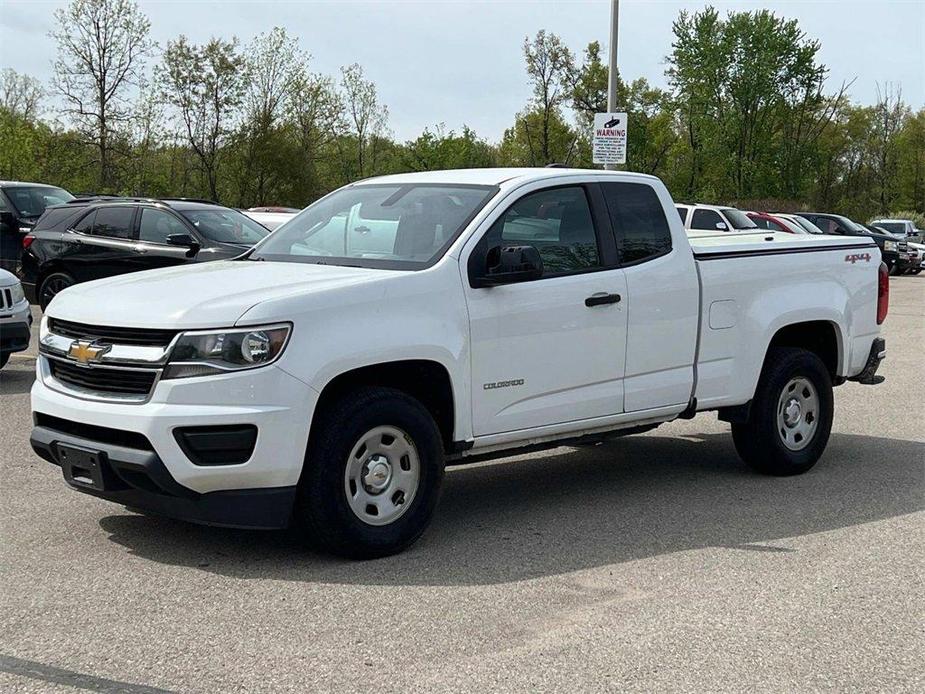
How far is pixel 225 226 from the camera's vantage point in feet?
48.3

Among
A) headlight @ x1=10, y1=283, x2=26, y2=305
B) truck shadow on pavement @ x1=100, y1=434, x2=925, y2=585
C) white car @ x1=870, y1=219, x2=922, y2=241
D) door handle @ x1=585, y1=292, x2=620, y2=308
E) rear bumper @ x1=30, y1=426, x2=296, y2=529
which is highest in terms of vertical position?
white car @ x1=870, y1=219, x2=922, y2=241

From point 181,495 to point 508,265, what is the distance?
6.43ft

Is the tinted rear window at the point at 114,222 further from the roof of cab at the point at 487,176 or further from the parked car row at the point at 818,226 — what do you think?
the roof of cab at the point at 487,176

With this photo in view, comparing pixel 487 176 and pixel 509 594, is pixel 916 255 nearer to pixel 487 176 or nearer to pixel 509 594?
pixel 487 176

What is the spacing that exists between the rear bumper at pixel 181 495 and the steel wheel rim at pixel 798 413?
3.71 m

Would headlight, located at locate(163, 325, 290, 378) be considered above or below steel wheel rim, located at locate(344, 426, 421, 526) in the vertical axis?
above

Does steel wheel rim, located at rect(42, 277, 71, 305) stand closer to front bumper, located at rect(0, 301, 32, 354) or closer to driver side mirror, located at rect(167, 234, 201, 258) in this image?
driver side mirror, located at rect(167, 234, 201, 258)

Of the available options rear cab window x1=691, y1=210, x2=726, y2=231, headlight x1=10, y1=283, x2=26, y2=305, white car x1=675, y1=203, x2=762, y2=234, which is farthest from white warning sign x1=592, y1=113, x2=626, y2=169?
headlight x1=10, y1=283, x2=26, y2=305

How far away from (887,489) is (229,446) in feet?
14.3

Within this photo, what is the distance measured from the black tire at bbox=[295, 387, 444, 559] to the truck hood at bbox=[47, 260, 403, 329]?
23.2 inches

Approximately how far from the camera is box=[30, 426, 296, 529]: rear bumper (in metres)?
5.20

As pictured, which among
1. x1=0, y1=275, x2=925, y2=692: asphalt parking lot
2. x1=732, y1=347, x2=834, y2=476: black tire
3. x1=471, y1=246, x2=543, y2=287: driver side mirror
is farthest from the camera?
x1=732, y1=347, x2=834, y2=476: black tire

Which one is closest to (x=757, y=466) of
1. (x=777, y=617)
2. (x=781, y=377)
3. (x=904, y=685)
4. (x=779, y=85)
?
(x=781, y=377)

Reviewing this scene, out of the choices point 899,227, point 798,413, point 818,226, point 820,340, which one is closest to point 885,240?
point 818,226
